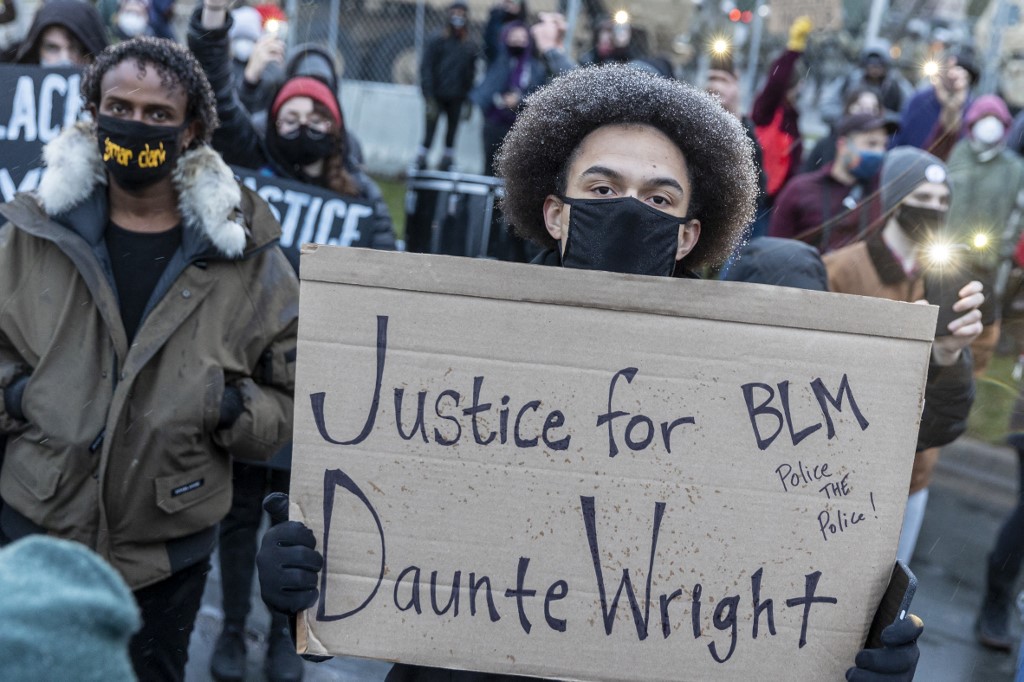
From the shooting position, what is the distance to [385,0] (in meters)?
13.8

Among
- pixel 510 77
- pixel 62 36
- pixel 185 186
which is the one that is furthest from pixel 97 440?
pixel 510 77

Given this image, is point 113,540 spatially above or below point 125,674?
below

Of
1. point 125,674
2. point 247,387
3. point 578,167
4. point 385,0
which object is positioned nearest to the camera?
point 125,674

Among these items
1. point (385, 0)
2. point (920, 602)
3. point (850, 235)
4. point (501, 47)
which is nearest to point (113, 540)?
point (850, 235)

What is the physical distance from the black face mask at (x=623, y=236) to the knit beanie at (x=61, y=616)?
122 cm

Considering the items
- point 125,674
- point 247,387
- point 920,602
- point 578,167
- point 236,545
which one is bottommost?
point 920,602

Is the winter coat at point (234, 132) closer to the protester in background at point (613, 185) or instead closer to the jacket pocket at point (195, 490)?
the jacket pocket at point (195, 490)

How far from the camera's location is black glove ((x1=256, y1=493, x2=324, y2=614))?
70.0 inches

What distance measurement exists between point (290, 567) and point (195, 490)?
3.90 feet

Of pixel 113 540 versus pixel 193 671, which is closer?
pixel 113 540

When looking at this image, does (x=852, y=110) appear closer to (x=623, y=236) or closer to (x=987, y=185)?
(x=987, y=185)

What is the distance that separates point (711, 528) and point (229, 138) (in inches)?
120

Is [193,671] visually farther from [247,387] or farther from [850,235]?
[850,235]

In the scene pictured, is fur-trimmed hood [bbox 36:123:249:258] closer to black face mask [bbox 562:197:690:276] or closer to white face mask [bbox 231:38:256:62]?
black face mask [bbox 562:197:690:276]
